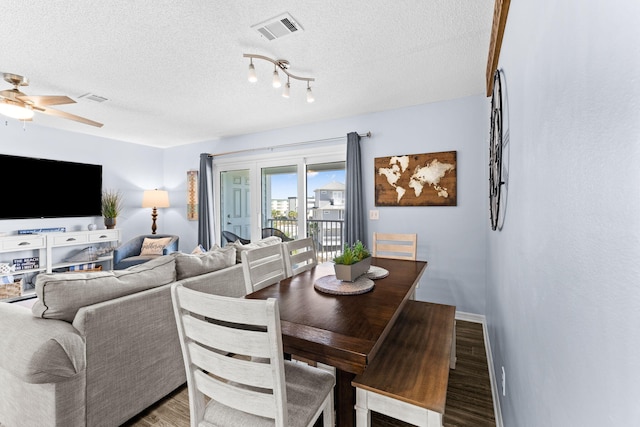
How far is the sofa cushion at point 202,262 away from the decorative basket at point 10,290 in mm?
3387

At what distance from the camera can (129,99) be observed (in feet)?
10.7

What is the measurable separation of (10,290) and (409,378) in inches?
199

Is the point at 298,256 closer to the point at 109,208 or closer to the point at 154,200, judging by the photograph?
the point at 154,200

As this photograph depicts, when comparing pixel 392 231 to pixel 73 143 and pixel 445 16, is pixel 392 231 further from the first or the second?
pixel 73 143

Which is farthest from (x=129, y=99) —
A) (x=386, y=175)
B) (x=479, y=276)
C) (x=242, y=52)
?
(x=479, y=276)

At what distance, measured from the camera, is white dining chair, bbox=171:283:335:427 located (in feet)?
3.02

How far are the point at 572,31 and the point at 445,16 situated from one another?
1637mm

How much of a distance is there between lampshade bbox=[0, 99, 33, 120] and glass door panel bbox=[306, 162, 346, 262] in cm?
308

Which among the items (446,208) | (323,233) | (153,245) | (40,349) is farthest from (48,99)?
(446,208)

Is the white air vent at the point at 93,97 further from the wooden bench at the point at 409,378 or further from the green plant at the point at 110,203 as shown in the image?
the wooden bench at the point at 409,378

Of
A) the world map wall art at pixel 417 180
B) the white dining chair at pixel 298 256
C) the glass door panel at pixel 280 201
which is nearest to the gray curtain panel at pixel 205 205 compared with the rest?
the glass door panel at pixel 280 201

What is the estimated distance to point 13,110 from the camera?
2.54m

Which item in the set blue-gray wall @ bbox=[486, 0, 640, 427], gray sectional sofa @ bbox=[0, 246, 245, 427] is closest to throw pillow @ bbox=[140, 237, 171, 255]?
gray sectional sofa @ bbox=[0, 246, 245, 427]

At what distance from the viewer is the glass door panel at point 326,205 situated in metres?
4.19
